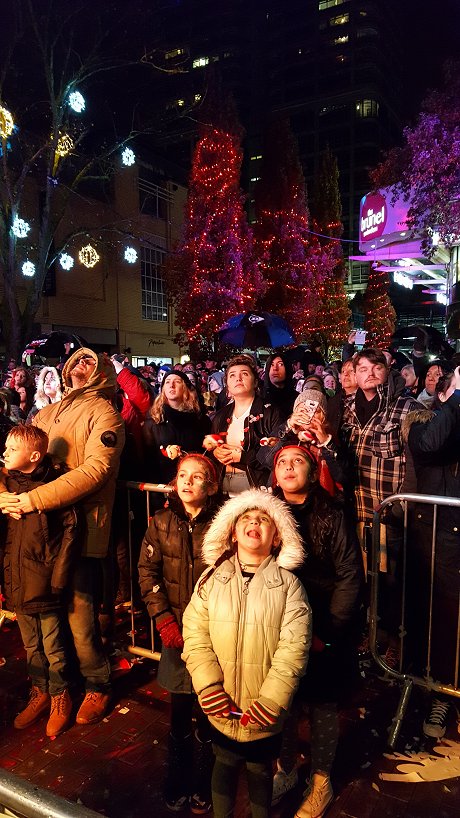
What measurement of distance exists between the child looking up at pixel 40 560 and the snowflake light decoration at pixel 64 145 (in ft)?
58.9

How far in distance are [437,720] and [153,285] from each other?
27.7m

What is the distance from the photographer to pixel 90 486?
3.24 meters

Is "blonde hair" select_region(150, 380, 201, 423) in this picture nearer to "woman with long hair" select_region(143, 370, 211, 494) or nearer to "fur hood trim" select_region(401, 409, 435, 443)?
"woman with long hair" select_region(143, 370, 211, 494)

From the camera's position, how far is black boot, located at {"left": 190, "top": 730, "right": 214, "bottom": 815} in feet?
8.68

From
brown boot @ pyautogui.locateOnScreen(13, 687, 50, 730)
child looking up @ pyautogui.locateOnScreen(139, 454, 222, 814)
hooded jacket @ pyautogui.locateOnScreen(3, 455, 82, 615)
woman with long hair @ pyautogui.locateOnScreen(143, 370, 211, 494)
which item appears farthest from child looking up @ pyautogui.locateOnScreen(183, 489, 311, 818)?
woman with long hair @ pyautogui.locateOnScreen(143, 370, 211, 494)

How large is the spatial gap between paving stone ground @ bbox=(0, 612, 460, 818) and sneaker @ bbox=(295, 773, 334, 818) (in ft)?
0.21

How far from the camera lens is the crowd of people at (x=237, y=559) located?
7.47 ft

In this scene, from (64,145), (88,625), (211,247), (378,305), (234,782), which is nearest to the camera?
(234,782)

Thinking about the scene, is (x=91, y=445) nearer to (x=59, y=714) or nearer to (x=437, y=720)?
(x=59, y=714)

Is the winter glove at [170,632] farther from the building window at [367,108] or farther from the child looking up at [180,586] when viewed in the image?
the building window at [367,108]

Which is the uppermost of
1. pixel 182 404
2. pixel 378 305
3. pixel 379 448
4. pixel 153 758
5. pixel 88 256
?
pixel 378 305

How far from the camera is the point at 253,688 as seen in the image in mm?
2246

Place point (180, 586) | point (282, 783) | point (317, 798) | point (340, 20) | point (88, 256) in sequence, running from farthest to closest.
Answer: point (340, 20)
point (88, 256)
point (180, 586)
point (282, 783)
point (317, 798)

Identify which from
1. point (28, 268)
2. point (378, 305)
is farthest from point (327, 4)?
point (28, 268)
